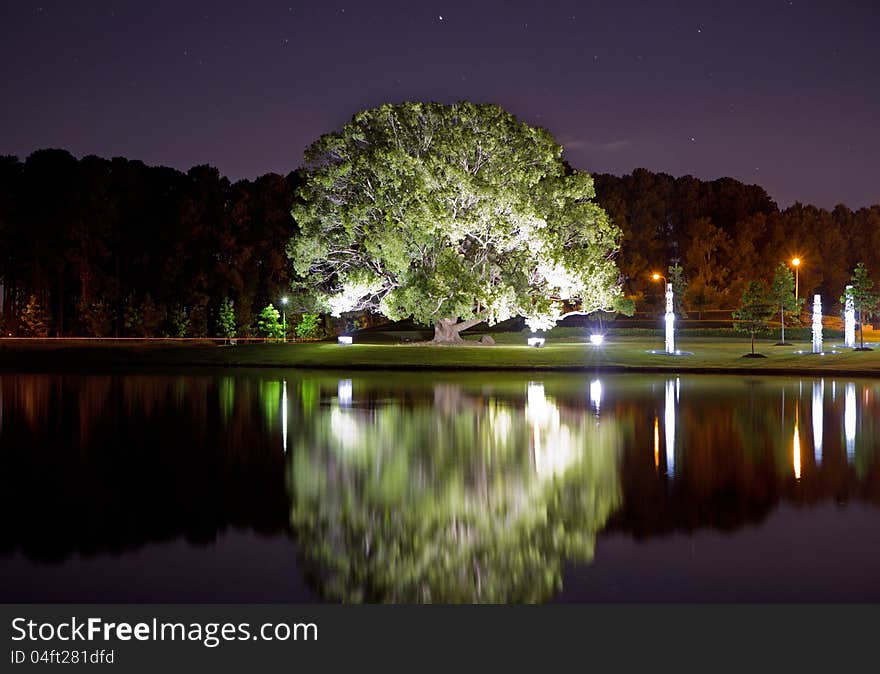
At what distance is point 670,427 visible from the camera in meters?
16.7

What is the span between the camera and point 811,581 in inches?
282

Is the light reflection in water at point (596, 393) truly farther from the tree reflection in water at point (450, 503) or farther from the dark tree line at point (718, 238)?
the dark tree line at point (718, 238)

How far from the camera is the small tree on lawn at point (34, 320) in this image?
65.8 meters

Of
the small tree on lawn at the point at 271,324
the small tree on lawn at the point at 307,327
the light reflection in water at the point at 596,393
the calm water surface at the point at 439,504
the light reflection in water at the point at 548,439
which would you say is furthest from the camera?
the small tree on lawn at the point at 307,327

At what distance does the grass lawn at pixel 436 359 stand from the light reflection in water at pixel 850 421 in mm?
7823

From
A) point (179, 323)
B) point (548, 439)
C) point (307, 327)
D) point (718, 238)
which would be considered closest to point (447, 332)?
point (307, 327)

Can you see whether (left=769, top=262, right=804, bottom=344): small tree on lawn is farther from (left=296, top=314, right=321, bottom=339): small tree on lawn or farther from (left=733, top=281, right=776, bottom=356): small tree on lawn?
(left=296, top=314, right=321, bottom=339): small tree on lawn

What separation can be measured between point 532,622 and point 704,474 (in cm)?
582

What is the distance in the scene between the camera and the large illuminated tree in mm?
45031

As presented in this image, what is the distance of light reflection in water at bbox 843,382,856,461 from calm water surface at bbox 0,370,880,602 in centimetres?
7

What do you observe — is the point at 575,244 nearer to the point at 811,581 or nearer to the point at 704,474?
the point at 704,474

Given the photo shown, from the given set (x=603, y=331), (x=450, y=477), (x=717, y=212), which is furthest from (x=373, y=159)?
(x=717, y=212)

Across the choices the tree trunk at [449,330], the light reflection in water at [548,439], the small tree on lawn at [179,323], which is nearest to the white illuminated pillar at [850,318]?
the tree trunk at [449,330]

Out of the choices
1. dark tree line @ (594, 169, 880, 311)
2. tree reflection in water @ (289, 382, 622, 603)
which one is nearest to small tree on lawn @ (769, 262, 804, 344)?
dark tree line @ (594, 169, 880, 311)
